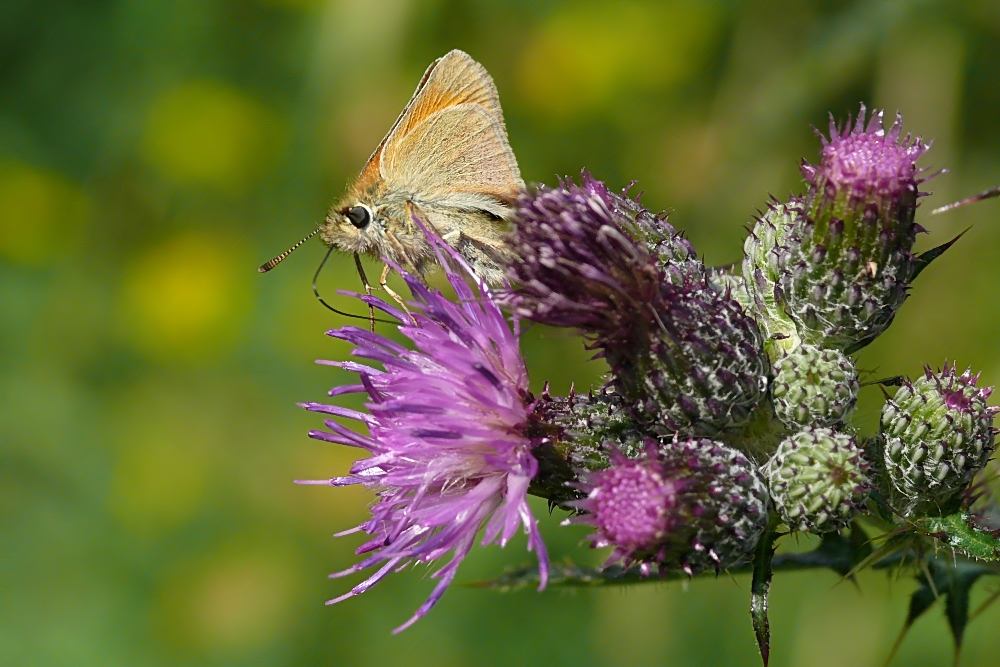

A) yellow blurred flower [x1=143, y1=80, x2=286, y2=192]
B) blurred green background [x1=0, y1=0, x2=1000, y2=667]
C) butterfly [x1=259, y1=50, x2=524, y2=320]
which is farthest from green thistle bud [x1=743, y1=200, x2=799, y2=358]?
yellow blurred flower [x1=143, y1=80, x2=286, y2=192]

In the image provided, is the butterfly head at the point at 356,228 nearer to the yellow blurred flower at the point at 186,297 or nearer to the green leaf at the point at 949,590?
the yellow blurred flower at the point at 186,297

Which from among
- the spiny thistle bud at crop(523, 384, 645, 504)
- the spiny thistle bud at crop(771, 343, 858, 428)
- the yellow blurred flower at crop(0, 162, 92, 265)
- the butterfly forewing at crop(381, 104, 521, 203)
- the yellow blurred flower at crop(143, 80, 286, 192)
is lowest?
the spiny thistle bud at crop(523, 384, 645, 504)

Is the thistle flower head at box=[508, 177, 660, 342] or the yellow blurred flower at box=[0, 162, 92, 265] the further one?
the yellow blurred flower at box=[0, 162, 92, 265]

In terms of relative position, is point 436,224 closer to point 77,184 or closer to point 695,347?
point 695,347

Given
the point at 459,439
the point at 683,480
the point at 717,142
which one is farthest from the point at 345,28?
the point at 683,480

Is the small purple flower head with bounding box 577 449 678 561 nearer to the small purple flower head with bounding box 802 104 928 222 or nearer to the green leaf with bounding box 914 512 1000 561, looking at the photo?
the green leaf with bounding box 914 512 1000 561

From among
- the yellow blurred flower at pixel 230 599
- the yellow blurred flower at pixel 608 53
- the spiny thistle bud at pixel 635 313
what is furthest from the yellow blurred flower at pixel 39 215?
the spiny thistle bud at pixel 635 313

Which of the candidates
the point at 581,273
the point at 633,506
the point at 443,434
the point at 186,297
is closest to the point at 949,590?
the point at 633,506
